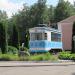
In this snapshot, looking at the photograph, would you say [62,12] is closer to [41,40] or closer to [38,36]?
[38,36]

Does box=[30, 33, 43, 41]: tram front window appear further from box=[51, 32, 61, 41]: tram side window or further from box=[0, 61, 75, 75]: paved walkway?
box=[0, 61, 75, 75]: paved walkway

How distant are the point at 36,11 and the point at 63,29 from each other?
22190mm

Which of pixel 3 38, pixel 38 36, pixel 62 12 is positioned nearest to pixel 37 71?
pixel 38 36

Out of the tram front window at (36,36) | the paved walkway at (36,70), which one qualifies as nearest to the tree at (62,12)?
the tram front window at (36,36)

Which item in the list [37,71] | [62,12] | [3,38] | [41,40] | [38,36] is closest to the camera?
[37,71]

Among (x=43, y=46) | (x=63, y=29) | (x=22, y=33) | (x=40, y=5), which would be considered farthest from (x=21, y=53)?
(x=40, y=5)

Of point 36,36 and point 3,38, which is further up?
point 36,36

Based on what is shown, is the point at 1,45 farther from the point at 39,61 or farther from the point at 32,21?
the point at 32,21

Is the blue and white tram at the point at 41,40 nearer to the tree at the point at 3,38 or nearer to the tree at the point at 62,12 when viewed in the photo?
the tree at the point at 3,38

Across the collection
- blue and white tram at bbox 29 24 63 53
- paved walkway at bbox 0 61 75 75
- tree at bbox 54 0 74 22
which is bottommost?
paved walkway at bbox 0 61 75 75

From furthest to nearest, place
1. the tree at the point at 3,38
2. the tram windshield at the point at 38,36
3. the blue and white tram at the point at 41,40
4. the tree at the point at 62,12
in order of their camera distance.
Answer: the tree at the point at 62,12 < the tram windshield at the point at 38,36 < the blue and white tram at the point at 41,40 < the tree at the point at 3,38

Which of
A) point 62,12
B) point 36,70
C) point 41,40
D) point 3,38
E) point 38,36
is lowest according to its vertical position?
point 36,70

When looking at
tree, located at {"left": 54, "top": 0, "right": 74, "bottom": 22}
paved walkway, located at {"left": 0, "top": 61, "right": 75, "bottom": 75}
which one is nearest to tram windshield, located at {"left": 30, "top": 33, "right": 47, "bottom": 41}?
paved walkway, located at {"left": 0, "top": 61, "right": 75, "bottom": 75}

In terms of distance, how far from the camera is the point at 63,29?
227 feet
